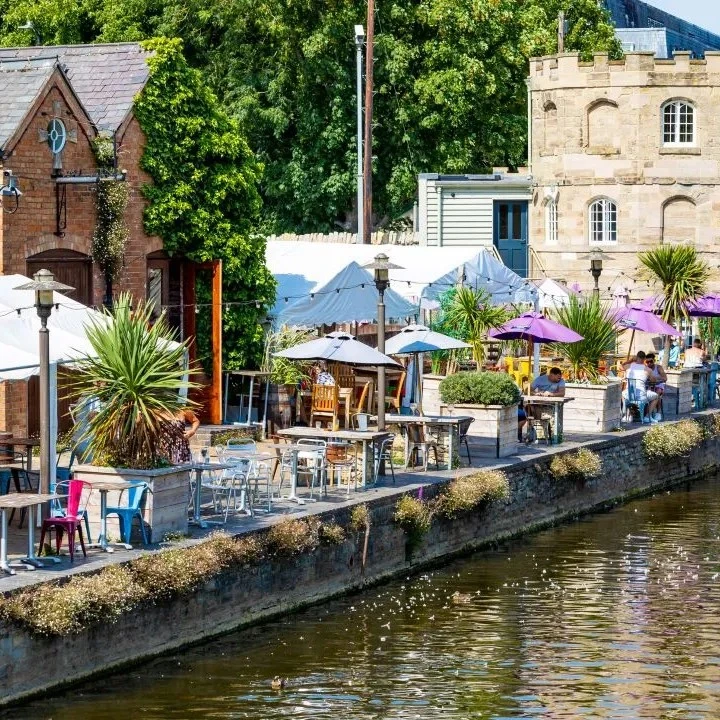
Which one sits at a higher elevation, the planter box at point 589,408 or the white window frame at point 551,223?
the white window frame at point 551,223

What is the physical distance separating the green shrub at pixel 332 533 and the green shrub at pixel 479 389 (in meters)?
6.55

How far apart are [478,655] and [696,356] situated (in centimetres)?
2176

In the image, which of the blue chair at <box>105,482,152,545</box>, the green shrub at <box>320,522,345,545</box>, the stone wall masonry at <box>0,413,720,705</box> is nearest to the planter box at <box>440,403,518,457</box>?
the stone wall masonry at <box>0,413,720,705</box>

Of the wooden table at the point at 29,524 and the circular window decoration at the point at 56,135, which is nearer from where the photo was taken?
the wooden table at the point at 29,524

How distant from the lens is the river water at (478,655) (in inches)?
695

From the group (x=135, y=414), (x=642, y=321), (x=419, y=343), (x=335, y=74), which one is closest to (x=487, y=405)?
(x=419, y=343)

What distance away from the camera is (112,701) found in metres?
17.5

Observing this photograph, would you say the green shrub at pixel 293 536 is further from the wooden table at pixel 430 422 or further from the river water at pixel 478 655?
the wooden table at pixel 430 422

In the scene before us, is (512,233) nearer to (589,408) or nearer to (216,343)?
(589,408)

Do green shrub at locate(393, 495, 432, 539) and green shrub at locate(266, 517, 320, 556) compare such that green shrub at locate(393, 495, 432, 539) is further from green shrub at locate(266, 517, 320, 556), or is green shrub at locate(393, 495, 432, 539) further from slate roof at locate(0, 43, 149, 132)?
slate roof at locate(0, 43, 149, 132)

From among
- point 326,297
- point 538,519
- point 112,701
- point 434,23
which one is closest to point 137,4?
point 434,23

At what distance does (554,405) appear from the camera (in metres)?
29.9

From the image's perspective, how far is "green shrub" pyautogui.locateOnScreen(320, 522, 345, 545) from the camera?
71.3 ft

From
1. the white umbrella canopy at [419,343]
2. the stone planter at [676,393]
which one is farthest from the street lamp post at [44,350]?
the stone planter at [676,393]
